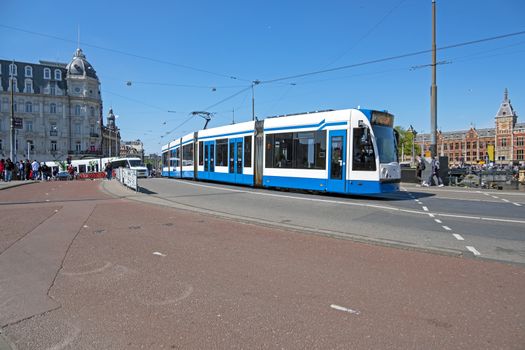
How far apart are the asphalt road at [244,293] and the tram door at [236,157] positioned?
1234cm

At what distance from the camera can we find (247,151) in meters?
19.6

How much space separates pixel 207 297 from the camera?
4250mm

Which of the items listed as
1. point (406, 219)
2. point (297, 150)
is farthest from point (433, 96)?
point (406, 219)

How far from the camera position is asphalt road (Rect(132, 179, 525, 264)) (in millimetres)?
6953

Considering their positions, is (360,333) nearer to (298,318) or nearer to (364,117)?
(298,318)

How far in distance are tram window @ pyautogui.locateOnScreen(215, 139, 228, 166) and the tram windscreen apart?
9.99 metres

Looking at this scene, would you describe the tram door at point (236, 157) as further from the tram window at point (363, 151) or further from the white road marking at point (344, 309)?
the white road marking at point (344, 309)

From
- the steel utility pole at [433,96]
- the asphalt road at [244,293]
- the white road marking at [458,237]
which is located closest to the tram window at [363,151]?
the white road marking at [458,237]

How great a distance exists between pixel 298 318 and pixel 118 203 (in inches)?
447

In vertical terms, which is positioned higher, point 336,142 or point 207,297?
point 336,142

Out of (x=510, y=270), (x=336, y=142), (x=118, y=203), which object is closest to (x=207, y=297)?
(x=510, y=270)

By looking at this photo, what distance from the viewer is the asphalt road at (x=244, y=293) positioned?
3316 millimetres

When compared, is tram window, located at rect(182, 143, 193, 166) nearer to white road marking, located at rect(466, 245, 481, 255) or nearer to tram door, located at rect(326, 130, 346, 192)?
tram door, located at rect(326, 130, 346, 192)

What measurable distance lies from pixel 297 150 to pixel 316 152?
1196mm
